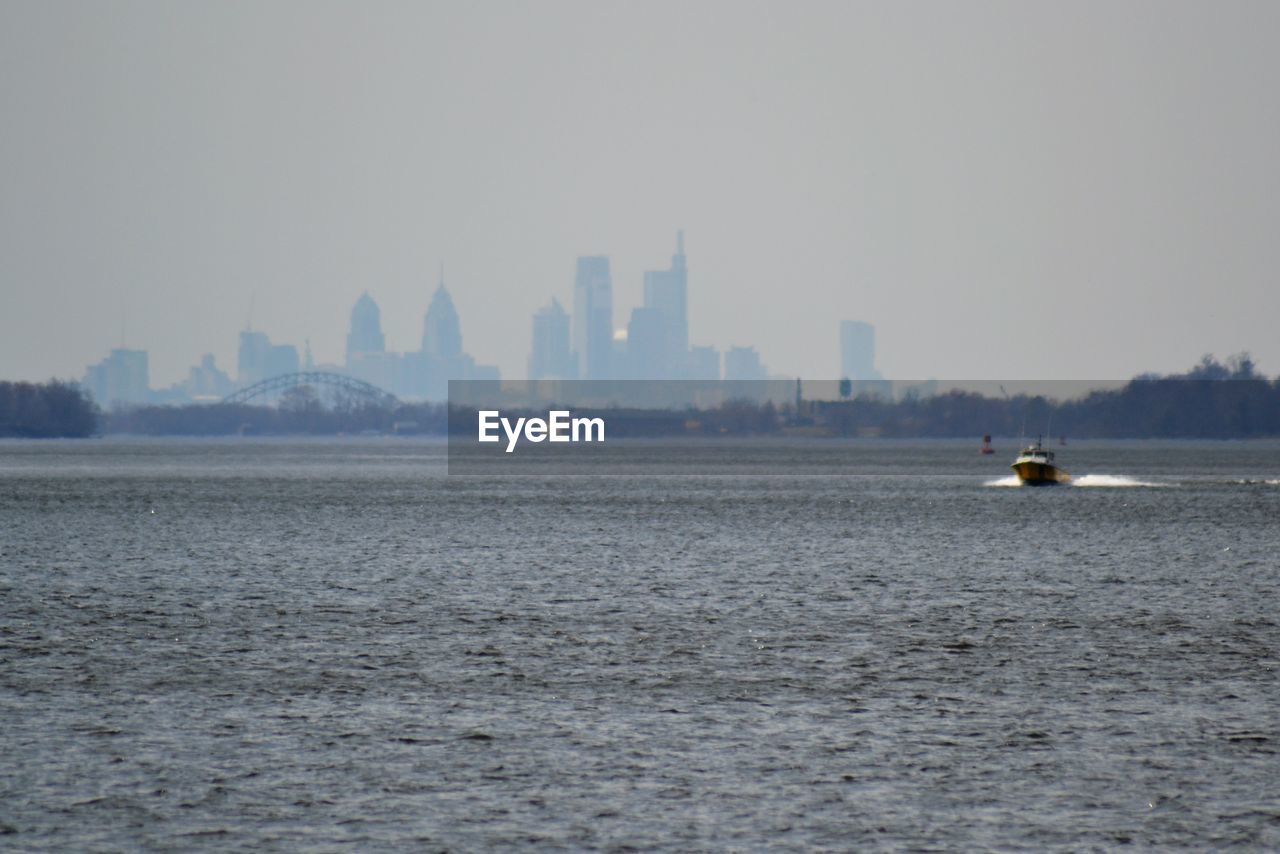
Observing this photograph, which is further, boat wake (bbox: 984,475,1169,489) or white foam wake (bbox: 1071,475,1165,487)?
white foam wake (bbox: 1071,475,1165,487)

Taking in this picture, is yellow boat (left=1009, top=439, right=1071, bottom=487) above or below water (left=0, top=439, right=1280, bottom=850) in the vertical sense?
above

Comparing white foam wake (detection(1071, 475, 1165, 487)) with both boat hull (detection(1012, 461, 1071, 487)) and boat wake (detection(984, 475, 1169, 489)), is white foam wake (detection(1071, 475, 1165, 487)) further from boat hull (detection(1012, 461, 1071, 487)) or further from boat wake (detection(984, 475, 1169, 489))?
boat hull (detection(1012, 461, 1071, 487))

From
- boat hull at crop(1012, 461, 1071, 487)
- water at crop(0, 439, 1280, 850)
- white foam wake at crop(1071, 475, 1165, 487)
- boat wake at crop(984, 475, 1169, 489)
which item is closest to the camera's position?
water at crop(0, 439, 1280, 850)

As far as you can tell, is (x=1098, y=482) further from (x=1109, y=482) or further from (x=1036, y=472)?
(x=1036, y=472)

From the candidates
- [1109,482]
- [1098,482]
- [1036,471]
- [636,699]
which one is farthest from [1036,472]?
[636,699]

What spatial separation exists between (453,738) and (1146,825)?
12406 millimetres

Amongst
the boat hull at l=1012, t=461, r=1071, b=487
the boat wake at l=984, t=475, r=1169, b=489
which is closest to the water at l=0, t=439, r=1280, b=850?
the boat hull at l=1012, t=461, r=1071, b=487

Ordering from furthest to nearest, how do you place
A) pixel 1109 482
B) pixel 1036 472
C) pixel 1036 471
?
pixel 1109 482, pixel 1036 472, pixel 1036 471

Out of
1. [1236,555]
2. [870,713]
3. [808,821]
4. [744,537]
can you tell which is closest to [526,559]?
[744,537]

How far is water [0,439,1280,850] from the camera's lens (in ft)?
86.5

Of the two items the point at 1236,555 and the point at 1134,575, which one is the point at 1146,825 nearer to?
the point at 1134,575

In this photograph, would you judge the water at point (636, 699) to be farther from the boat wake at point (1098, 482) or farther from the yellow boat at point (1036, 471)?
the boat wake at point (1098, 482)

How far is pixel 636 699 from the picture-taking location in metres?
37.2

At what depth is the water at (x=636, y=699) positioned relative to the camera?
26.4 metres
